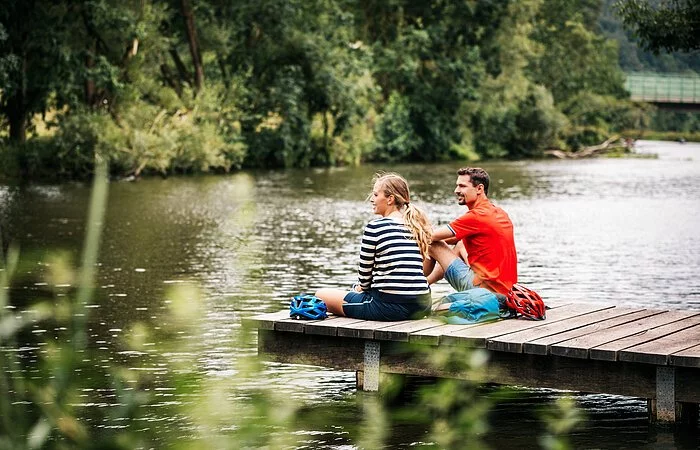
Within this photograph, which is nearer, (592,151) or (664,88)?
(592,151)

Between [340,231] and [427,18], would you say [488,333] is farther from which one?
[427,18]

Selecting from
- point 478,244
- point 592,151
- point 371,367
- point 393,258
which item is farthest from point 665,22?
point 592,151

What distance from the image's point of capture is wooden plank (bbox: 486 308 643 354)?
7.96 m

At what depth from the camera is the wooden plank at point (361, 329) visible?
8391mm

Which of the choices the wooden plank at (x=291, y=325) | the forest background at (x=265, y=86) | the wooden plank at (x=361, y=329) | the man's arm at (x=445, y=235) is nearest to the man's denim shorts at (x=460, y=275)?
the man's arm at (x=445, y=235)

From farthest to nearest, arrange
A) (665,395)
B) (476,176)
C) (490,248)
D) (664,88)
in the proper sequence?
(664,88) < (476,176) < (490,248) < (665,395)

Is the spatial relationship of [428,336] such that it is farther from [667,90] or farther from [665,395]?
[667,90]

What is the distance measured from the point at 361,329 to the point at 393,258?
0.57m

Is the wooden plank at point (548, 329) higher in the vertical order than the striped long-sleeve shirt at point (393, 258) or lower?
lower

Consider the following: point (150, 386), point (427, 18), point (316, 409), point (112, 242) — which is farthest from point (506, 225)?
point (427, 18)

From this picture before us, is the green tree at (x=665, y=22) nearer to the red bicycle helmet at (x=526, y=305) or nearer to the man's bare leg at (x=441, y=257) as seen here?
the man's bare leg at (x=441, y=257)

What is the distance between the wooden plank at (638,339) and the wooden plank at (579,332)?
0.94 feet

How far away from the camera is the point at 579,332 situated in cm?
852

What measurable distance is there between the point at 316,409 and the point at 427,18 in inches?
2217
